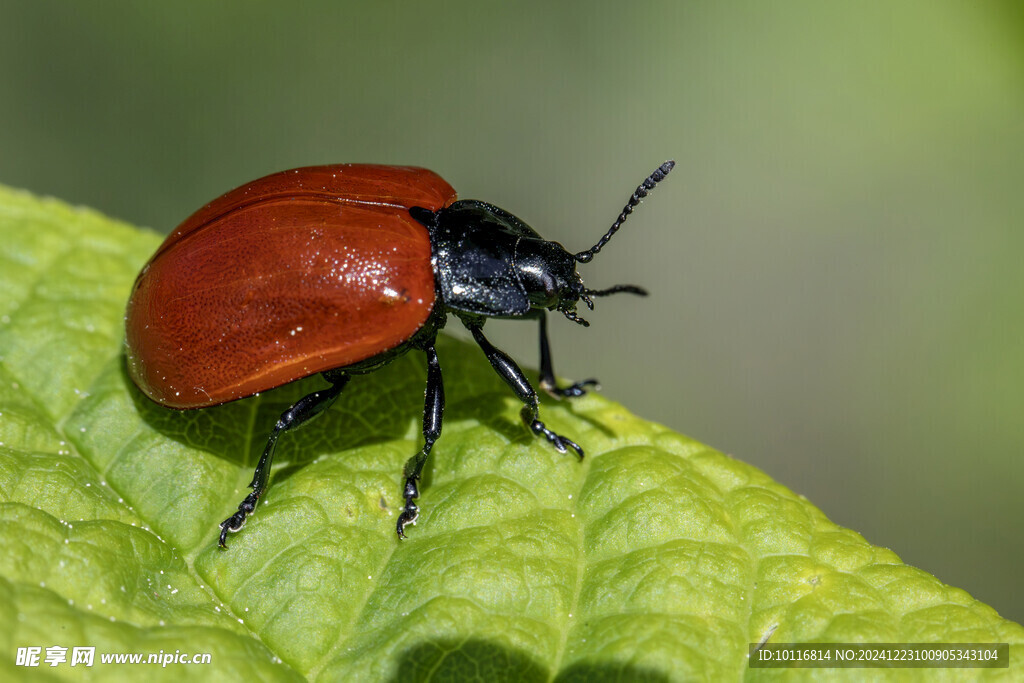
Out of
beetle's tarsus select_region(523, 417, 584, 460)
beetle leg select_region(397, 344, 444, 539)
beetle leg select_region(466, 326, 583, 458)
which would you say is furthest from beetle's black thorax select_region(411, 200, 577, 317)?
beetle's tarsus select_region(523, 417, 584, 460)

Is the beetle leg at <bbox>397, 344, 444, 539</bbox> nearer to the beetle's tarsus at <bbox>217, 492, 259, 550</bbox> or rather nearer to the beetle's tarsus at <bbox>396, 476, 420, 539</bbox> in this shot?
the beetle's tarsus at <bbox>396, 476, 420, 539</bbox>

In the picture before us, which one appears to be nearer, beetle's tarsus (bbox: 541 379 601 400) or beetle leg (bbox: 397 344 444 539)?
beetle leg (bbox: 397 344 444 539)

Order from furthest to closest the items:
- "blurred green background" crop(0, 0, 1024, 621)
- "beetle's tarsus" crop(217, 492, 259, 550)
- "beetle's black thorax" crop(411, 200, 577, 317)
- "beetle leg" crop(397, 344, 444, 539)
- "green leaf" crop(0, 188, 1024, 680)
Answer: "blurred green background" crop(0, 0, 1024, 621)
"beetle's black thorax" crop(411, 200, 577, 317)
"beetle leg" crop(397, 344, 444, 539)
"beetle's tarsus" crop(217, 492, 259, 550)
"green leaf" crop(0, 188, 1024, 680)

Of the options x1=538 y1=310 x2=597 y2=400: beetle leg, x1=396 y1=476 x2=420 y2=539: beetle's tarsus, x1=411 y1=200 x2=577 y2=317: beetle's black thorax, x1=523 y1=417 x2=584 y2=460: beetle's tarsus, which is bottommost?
x1=396 y1=476 x2=420 y2=539: beetle's tarsus

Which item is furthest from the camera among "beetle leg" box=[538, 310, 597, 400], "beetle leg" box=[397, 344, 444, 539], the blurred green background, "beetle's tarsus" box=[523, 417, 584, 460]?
the blurred green background

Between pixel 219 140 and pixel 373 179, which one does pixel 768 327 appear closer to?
pixel 373 179

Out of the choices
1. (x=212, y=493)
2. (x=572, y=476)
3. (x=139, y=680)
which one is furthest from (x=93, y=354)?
(x=572, y=476)

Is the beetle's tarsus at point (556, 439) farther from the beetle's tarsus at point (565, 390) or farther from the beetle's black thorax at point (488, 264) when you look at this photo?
the beetle's black thorax at point (488, 264)

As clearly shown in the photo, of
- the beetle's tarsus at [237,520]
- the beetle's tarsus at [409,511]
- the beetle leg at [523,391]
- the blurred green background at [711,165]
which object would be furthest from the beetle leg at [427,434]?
the blurred green background at [711,165]

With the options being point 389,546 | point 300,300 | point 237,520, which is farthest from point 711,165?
point 237,520

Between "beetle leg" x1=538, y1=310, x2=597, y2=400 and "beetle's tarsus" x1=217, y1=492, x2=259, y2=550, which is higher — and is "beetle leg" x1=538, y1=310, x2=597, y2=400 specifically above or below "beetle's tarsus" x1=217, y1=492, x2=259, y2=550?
above
